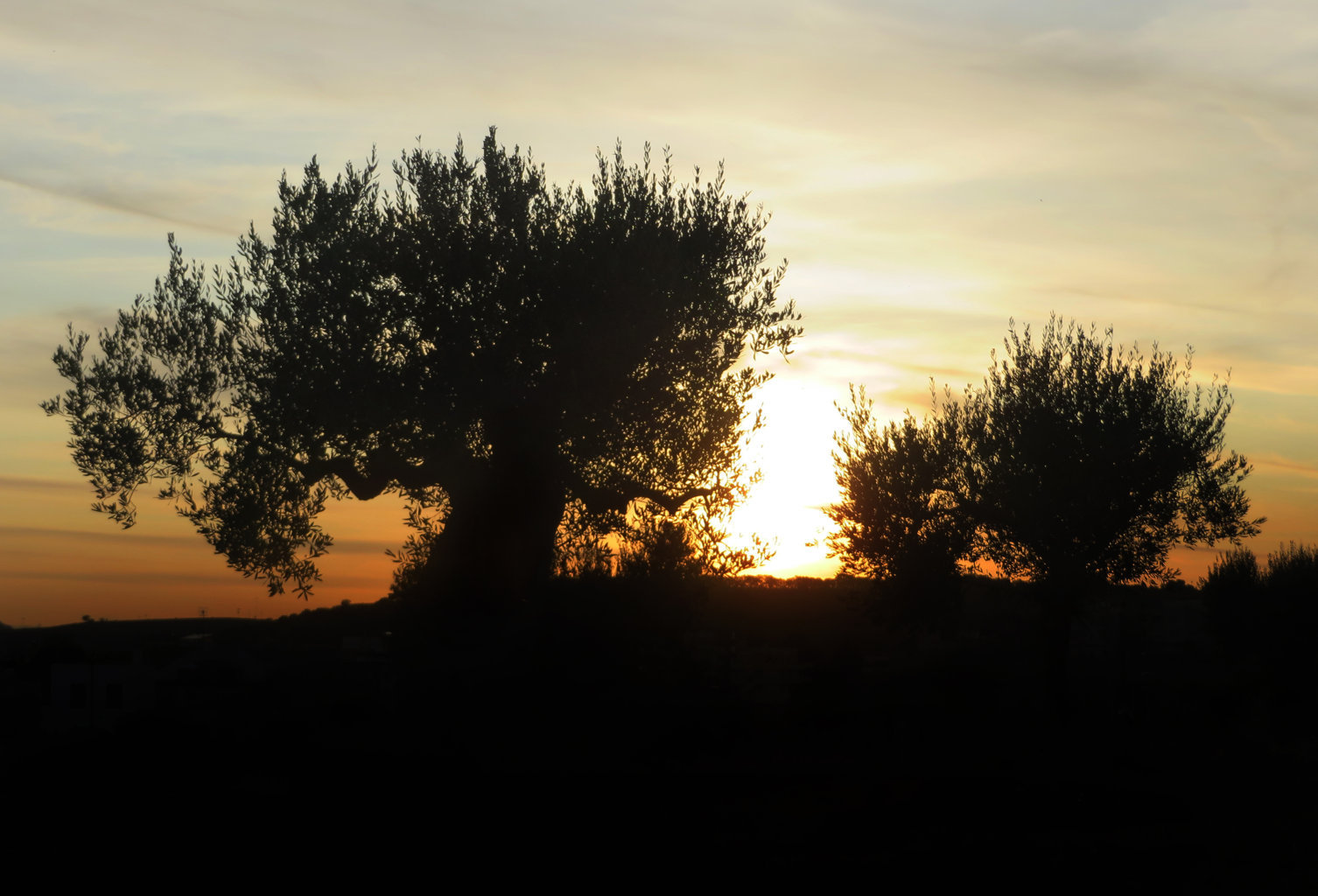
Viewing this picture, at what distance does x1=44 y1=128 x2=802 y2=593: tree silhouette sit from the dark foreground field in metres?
2.47

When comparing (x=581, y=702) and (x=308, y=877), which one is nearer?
(x=308, y=877)

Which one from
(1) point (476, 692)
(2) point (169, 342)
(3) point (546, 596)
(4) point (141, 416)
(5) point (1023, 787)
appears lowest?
(5) point (1023, 787)

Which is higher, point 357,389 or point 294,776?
point 357,389

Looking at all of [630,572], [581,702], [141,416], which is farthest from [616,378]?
[141,416]

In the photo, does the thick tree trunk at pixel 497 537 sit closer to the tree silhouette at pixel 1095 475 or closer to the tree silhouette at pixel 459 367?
the tree silhouette at pixel 459 367

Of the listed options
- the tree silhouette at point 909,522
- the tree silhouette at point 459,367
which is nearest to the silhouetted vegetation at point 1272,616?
the tree silhouette at point 909,522

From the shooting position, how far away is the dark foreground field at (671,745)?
15820 mm

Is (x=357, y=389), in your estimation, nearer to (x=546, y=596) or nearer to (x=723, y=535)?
(x=546, y=596)

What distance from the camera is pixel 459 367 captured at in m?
20.8

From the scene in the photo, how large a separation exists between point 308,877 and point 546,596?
31.6 ft

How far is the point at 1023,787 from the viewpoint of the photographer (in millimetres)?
19375

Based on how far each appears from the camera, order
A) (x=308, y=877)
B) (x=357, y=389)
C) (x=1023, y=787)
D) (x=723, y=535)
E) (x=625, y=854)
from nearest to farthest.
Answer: (x=308, y=877)
(x=625, y=854)
(x=1023, y=787)
(x=357, y=389)
(x=723, y=535)

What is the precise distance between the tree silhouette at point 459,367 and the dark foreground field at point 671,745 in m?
2.47

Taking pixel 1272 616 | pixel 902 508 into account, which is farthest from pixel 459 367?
pixel 1272 616
